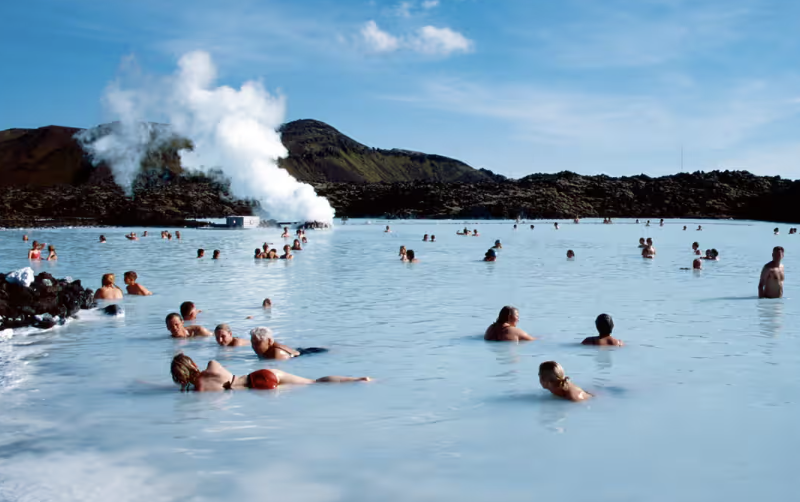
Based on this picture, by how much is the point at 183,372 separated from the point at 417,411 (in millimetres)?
2845

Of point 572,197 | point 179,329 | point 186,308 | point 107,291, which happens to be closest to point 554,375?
point 179,329

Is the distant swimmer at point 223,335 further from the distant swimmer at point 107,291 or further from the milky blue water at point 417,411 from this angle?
the distant swimmer at point 107,291

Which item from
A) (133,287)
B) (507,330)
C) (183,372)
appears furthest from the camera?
(133,287)

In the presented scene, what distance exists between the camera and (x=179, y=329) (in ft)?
43.6

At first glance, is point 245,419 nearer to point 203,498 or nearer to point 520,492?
point 203,498

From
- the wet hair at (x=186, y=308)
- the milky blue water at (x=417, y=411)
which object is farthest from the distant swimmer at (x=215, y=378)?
the wet hair at (x=186, y=308)

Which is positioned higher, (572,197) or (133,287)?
(572,197)

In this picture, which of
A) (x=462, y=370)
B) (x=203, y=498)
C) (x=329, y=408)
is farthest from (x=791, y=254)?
(x=203, y=498)

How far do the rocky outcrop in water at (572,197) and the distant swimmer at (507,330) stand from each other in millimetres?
130743

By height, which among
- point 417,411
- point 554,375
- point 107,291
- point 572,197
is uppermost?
point 572,197

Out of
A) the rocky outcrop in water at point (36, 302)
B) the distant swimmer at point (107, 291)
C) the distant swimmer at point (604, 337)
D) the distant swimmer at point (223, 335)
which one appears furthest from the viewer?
the distant swimmer at point (107, 291)

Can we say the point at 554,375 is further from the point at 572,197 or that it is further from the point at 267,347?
the point at 572,197

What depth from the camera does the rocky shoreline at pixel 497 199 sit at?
13125cm

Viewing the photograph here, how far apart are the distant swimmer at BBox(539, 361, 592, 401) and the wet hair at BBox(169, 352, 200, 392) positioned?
4135 mm
